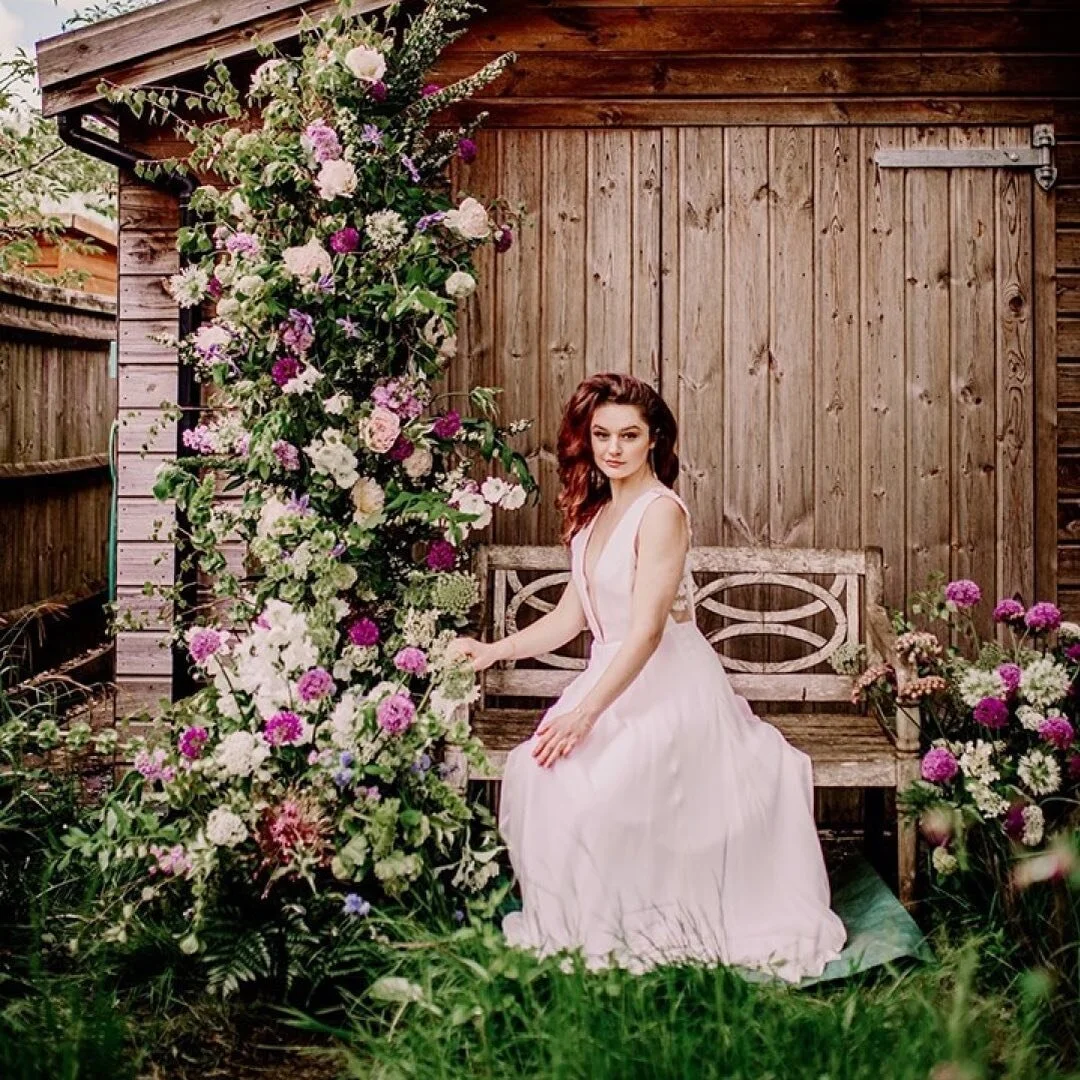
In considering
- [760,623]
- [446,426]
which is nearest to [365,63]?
[446,426]

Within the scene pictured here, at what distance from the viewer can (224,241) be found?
4.30 metres

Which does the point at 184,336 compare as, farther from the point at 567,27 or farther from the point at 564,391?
the point at 567,27

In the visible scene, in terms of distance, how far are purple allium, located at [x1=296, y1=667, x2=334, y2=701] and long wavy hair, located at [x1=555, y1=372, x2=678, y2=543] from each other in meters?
1.00

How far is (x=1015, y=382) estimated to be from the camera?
499cm

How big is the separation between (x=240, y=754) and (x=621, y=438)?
1.45 metres

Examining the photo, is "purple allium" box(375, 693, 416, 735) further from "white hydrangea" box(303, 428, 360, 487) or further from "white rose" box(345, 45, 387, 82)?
"white rose" box(345, 45, 387, 82)

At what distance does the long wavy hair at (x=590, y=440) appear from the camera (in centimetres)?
381

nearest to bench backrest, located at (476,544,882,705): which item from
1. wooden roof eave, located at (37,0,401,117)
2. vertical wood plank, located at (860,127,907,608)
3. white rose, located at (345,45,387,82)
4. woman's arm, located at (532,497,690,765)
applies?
vertical wood plank, located at (860,127,907,608)

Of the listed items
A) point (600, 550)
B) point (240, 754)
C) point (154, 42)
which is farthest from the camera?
point (154, 42)

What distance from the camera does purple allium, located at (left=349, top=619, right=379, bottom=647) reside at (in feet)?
12.8

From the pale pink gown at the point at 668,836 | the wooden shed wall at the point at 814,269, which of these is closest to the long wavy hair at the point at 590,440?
the pale pink gown at the point at 668,836

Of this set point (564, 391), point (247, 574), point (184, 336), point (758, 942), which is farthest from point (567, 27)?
point (758, 942)

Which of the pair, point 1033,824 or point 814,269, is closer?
point 1033,824

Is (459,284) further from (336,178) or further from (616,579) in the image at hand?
(616,579)
